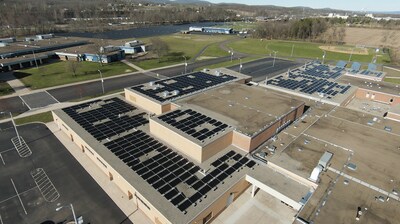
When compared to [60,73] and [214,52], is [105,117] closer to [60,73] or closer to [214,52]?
[60,73]

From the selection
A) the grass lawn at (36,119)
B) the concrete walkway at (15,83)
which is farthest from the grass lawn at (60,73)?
the grass lawn at (36,119)

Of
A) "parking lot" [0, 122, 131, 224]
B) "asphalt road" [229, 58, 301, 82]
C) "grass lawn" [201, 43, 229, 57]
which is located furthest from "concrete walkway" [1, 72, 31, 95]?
"grass lawn" [201, 43, 229, 57]

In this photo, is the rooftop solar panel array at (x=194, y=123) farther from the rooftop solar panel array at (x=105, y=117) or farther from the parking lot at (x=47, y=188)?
the parking lot at (x=47, y=188)

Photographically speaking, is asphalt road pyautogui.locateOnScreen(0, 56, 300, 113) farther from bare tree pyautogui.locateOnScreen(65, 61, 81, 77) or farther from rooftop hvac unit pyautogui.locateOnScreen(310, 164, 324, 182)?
rooftop hvac unit pyautogui.locateOnScreen(310, 164, 324, 182)

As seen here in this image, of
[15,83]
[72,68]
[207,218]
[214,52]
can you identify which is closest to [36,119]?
[15,83]

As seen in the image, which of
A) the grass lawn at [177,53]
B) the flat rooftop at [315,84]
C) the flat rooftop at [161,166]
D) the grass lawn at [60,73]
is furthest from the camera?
the grass lawn at [177,53]

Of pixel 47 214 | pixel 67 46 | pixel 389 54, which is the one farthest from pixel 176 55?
pixel 389 54

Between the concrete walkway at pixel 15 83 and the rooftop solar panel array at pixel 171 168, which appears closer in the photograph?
the rooftop solar panel array at pixel 171 168
